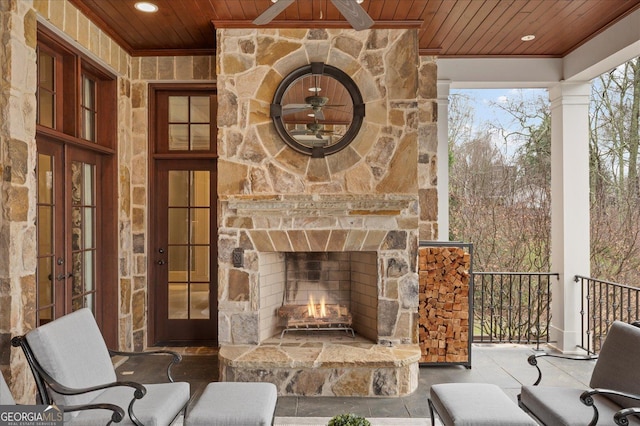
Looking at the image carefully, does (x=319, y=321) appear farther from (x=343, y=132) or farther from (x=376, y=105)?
(x=376, y=105)

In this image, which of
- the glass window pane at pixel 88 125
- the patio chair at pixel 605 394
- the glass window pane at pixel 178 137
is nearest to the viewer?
the patio chair at pixel 605 394

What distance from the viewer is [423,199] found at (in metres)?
4.91

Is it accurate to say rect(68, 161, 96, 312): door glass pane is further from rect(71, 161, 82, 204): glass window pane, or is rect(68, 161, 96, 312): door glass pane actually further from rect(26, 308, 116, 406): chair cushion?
rect(26, 308, 116, 406): chair cushion

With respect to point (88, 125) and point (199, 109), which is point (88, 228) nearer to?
point (88, 125)

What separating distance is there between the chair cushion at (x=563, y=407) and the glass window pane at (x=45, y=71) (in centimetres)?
414

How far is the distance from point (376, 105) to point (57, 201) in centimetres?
283

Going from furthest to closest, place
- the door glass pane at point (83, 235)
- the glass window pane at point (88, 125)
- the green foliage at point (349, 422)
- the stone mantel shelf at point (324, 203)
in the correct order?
the glass window pane at point (88, 125)
the door glass pane at point (83, 235)
the stone mantel shelf at point (324, 203)
the green foliage at point (349, 422)

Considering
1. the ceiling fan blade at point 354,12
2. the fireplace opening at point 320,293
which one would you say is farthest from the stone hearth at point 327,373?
the ceiling fan blade at point 354,12

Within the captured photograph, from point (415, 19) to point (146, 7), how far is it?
229 centimetres

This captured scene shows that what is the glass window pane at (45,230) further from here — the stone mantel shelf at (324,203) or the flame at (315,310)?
the flame at (315,310)

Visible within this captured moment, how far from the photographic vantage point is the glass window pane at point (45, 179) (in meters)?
3.57

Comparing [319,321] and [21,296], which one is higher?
[21,296]

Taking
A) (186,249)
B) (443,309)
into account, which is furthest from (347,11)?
(186,249)

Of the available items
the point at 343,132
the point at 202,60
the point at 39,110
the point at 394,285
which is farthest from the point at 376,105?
the point at 39,110
